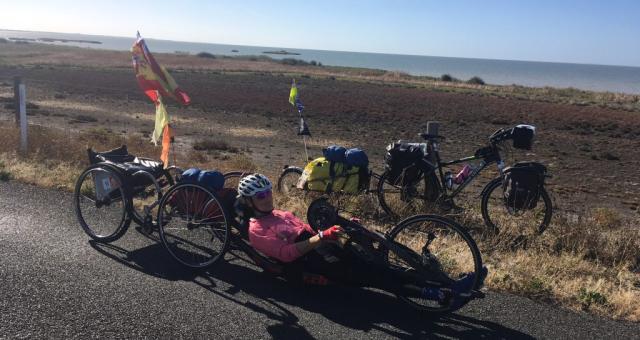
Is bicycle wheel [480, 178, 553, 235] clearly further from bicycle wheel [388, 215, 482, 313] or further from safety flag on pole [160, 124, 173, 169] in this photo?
safety flag on pole [160, 124, 173, 169]

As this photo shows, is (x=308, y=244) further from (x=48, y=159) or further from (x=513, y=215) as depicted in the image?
(x=48, y=159)

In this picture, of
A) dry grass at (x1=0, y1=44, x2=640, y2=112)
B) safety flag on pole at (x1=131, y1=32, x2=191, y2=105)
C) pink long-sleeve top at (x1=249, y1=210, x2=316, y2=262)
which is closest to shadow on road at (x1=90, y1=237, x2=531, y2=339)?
pink long-sleeve top at (x1=249, y1=210, x2=316, y2=262)

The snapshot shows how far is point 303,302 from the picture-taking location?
452 cm

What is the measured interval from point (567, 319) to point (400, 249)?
4.67ft

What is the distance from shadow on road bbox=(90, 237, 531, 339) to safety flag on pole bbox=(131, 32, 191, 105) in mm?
2401

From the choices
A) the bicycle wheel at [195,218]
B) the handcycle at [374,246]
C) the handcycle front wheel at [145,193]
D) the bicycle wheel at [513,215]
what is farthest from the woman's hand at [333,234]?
the bicycle wheel at [513,215]

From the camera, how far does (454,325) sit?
423cm

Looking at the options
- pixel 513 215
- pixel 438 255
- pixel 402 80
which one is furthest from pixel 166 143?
pixel 402 80

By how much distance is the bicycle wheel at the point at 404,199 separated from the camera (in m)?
7.32

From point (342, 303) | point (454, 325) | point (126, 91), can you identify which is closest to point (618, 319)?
point (454, 325)

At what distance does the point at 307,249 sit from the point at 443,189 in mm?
3410

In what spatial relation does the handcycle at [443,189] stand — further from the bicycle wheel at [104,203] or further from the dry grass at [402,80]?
the dry grass at [402,80]

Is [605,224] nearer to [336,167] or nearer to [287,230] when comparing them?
[336,167]

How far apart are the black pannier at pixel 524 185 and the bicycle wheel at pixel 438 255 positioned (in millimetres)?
1720
